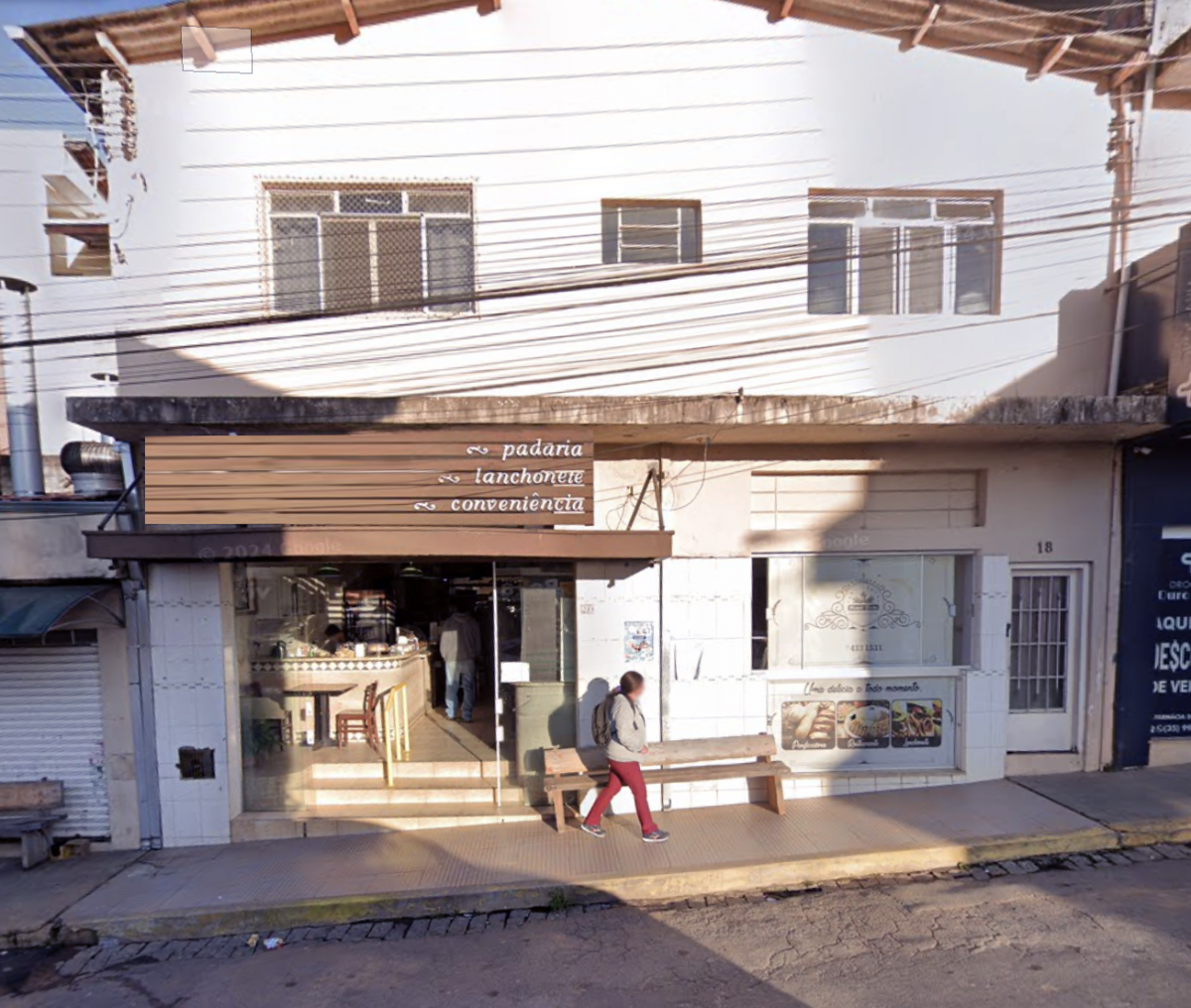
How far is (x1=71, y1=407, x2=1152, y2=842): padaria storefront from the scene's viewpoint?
5953 mm

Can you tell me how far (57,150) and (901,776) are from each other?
14.0m

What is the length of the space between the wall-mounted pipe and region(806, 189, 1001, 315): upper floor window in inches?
354

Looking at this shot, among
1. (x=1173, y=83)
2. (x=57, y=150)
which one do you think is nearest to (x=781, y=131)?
(x=1173, y=83)

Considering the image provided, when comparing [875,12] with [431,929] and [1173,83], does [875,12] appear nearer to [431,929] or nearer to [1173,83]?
[1173,83]

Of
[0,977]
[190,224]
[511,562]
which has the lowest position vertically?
[0,977]

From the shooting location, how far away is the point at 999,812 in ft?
18.4

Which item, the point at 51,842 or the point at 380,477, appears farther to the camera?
the point at 51,842

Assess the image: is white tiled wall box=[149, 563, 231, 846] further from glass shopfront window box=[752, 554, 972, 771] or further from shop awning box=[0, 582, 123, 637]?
glass shopfront window box=[752, 554, 972, 771]

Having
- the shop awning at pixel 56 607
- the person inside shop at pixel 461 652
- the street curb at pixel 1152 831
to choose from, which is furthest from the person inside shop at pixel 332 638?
the street curb at pixel 1152 831

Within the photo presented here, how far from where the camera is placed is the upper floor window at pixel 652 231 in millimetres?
6156

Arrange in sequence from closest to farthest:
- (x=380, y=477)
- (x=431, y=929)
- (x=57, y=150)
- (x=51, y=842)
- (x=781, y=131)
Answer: (x=431, y=929), (x=380, y=477), (x=51, y=842), (x=781, y=131), (x=57, y=150)

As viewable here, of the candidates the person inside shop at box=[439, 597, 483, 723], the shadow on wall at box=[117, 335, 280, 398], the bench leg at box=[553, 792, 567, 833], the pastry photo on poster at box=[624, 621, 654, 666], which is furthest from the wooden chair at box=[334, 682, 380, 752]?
the shadow on wall at box=[117, 335, 280, 398]

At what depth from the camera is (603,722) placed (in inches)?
214

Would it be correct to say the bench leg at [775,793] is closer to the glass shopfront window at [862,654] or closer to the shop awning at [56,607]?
the glass shopfront window at [862,654]
